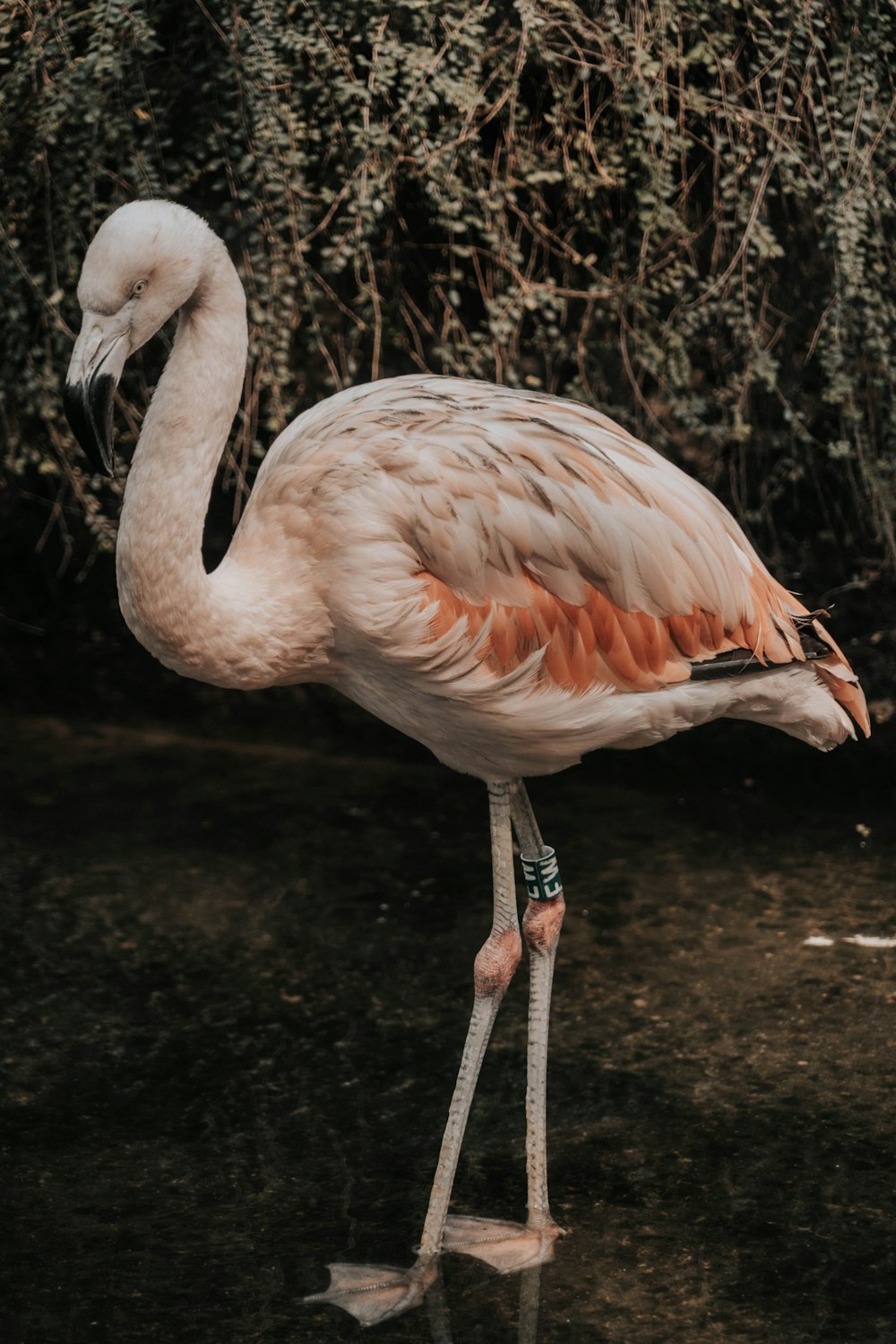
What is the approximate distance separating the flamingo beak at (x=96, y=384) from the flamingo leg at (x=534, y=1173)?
3.59ft

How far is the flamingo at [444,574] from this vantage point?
2.71 m

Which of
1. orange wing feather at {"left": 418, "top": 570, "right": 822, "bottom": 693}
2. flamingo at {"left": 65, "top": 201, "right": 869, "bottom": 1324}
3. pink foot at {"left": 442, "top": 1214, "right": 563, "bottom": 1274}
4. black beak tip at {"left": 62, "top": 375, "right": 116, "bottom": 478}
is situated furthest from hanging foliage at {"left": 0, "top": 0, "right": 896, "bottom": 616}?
pink foot at {"left": 442, "top": 1214, "right": 563, "bottom": 1274}

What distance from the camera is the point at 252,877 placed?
4.50 metres

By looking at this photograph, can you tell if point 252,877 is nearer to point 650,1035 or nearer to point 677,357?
point 650,1035

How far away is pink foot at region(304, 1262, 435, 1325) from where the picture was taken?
2.72m

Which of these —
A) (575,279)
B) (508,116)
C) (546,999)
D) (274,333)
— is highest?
(508,116)

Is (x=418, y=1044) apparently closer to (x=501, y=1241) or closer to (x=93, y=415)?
(x=501, y=1241)

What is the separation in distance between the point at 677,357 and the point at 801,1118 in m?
2.30

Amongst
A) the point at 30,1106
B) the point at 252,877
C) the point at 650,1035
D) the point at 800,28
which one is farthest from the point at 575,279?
the point at 30,1106

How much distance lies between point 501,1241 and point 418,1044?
0.77 meters

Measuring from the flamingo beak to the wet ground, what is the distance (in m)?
1.52

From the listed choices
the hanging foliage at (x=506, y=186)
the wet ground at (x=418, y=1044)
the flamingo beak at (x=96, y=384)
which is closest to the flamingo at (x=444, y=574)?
the flamingo beak at (x=96, y=384)

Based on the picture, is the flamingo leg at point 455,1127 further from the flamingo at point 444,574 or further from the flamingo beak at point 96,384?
the flamingo beak at point 96,384

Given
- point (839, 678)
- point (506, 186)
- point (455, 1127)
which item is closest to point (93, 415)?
point (455, 1127)
